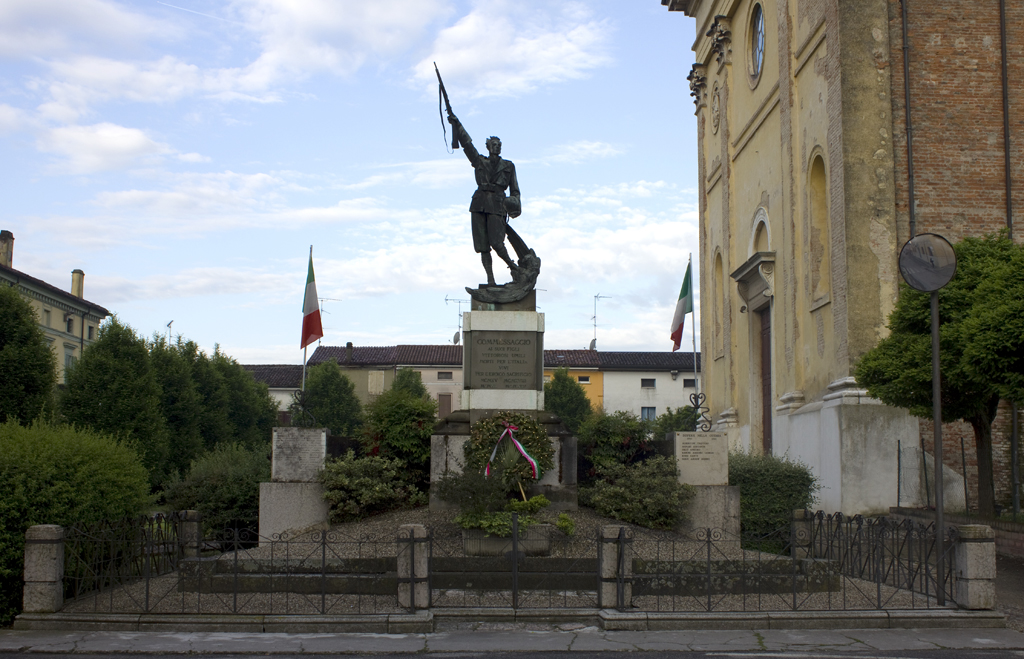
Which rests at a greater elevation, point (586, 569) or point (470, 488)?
point (470, 488)

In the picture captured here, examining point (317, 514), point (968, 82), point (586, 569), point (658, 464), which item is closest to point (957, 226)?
point (968, 82)

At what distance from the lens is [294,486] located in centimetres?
1385

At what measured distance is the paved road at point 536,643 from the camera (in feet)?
26.9

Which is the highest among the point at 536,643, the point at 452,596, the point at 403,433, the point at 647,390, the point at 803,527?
the point at 647,390

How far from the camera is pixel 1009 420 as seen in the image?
18.9 meters

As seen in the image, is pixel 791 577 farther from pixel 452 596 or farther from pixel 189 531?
pixel 189 531

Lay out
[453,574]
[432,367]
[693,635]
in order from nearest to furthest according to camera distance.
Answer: [693,635] < [453,574] < [432,367]

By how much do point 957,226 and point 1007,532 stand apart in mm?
8125

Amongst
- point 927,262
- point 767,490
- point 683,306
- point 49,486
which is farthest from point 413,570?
point 683,306

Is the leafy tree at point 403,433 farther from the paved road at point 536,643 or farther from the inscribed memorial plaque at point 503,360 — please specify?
the paved road at point 536,643

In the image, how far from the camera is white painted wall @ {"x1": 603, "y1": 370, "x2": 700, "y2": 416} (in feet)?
226

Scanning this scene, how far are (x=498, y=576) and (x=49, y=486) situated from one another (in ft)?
16.9

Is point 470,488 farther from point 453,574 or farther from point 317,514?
point 317,514

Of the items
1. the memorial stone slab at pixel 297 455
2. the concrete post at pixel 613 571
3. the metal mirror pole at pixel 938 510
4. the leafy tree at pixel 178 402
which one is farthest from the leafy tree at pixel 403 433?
the leafy tree at pixel 178 402
